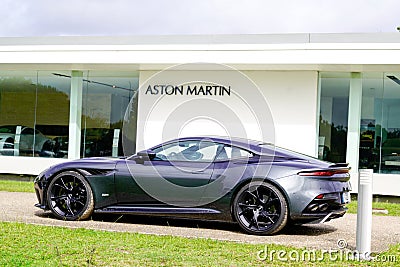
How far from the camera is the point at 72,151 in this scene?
1825cm

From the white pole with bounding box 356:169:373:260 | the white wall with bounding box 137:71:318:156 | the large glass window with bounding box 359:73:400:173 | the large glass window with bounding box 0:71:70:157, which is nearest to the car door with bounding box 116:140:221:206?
the white pole with bounding box 356:169:373:260

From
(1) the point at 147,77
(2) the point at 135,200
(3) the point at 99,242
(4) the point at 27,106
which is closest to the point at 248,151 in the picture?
(2) the point at 135,200

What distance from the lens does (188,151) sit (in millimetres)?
9078

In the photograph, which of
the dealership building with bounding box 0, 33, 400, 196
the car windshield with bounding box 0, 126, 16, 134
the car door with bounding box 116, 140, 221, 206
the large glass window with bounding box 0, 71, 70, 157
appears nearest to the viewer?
the car door with bounding box 116, 140, 221, 206

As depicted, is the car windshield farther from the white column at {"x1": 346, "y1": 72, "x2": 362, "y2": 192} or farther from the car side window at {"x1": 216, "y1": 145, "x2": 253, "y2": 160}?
the car side window at {"x1": 216, "y1": 145, "x2": 253, "y2": 160}

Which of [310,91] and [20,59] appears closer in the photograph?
[310,91]

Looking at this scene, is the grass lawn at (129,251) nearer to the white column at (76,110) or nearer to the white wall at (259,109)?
the white wall at (259,109)

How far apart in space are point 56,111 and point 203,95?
4752mm

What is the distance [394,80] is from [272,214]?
8.62m

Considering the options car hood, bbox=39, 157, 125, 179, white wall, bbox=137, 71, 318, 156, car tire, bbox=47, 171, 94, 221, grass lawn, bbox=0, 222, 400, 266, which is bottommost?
grass lawn, bbox=0, 222, 400, 266

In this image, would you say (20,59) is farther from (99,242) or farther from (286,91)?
(99,242)

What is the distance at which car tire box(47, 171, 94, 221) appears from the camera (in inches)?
358

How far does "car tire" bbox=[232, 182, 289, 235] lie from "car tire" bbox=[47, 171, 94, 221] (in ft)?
7.37

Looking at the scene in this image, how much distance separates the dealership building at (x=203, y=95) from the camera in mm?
15398
